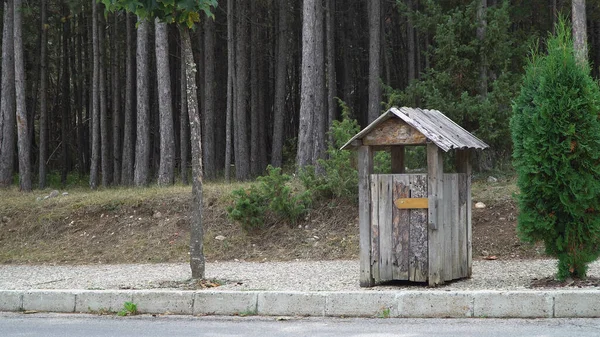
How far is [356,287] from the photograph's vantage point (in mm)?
10578

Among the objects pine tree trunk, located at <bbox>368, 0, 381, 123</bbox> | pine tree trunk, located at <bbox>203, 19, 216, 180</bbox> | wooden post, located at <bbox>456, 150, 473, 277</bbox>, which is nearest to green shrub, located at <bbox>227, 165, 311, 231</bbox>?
wooden post, located at <bbox>456, 150, 473, 277</bbox>

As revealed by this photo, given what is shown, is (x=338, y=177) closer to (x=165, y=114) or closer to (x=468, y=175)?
(x=468, y=175)

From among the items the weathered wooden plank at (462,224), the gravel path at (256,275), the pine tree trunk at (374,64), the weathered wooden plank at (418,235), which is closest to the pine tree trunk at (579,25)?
the gravel path at (256,275)

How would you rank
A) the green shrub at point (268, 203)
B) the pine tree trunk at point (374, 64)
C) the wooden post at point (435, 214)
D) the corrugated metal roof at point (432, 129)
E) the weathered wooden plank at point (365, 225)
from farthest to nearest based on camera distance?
the pine tree trunk at point (374, 64), the green shrub at point (268, 203), the weathered wooden plank at point (365, 225), the wooden post at point (435, 214), the corrugated metal roof at point (432, 129)

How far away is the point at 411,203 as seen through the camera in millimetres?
10188

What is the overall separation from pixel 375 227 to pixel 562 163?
8.24 feet

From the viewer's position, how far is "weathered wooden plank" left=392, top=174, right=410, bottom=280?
33.6ft

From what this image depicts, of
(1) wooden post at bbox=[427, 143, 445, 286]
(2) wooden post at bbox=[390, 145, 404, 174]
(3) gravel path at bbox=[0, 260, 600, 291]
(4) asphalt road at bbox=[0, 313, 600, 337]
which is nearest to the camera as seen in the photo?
(4) asphalt road at bbox=[0, 313, 600, 337]

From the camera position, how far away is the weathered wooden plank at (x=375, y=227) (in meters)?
10.4

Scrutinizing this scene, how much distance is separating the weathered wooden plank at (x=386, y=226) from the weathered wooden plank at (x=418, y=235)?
0.27 meters

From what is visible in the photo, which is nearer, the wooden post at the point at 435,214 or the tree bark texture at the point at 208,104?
the wooden post at the point at 435,214

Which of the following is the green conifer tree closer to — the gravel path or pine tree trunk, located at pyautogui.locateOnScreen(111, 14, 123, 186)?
the gravel path

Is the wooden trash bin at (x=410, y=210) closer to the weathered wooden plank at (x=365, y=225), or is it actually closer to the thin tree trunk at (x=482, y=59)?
the weathered wooden plank at (x=365, y=225)

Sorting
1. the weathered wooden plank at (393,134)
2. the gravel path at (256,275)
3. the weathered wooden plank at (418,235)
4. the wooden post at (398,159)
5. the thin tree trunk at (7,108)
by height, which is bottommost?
the gravel path at (256,275)
